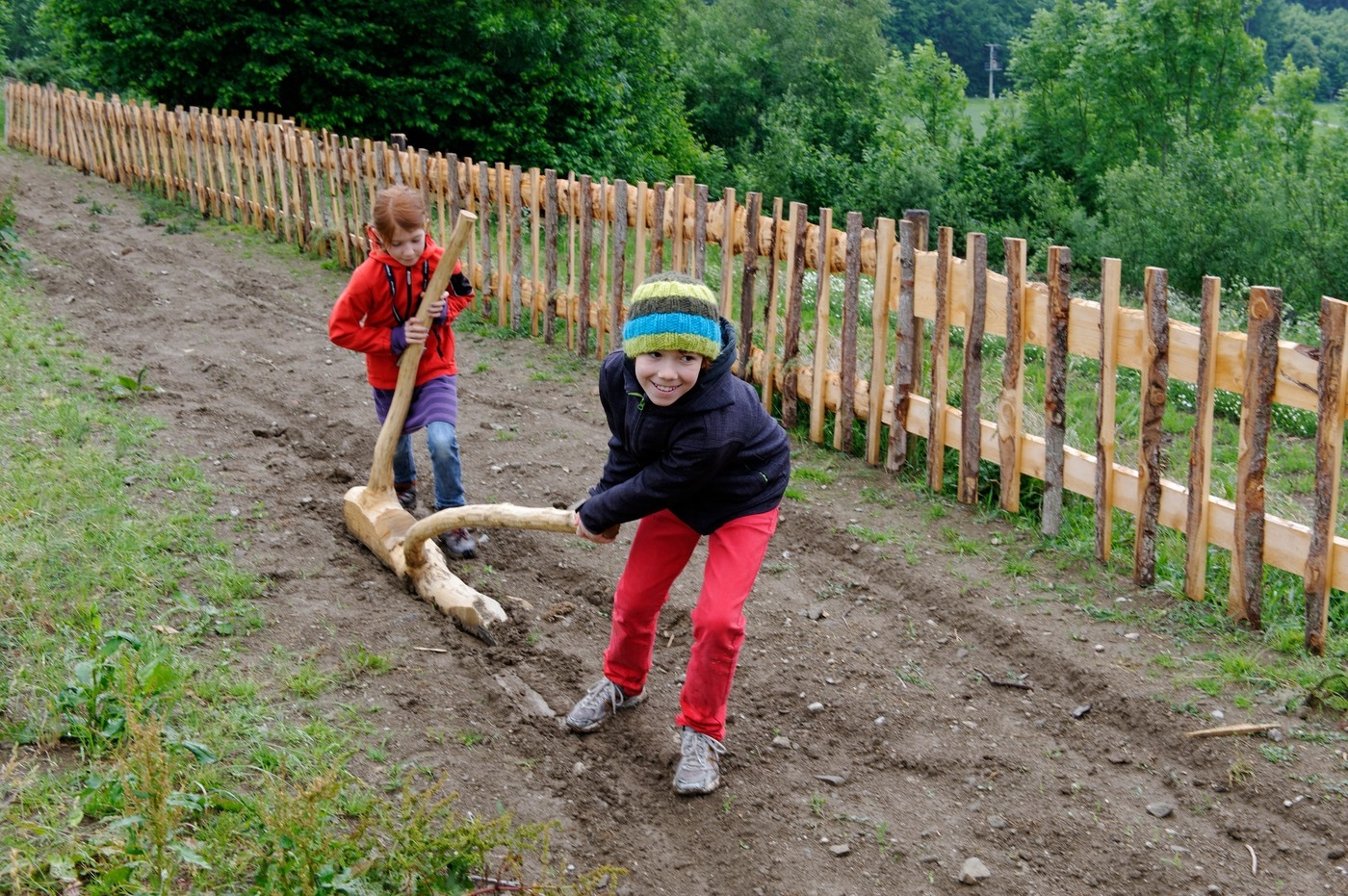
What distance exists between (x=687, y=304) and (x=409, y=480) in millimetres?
2860

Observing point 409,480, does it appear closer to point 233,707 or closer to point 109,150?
Result: point 233,707

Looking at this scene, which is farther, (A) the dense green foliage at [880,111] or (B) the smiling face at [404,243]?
(A) the dense green foliage at [880,111]

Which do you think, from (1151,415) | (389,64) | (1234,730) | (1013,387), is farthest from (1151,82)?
(1234,730)

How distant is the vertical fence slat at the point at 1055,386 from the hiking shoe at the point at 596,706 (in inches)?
99.2

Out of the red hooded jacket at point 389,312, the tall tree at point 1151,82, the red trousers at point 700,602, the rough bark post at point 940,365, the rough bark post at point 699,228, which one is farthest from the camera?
the tall tree at point 1151,82

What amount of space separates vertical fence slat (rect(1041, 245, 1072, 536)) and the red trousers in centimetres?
234

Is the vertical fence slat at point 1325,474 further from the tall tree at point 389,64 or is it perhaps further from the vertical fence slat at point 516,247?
the tall tree at point 389,64

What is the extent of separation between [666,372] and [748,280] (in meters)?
4.31

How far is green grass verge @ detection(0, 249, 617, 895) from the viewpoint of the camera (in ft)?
9.96

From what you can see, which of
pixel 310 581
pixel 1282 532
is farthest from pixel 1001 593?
pixel 310 581

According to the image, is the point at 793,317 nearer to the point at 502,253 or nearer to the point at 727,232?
the point at 727,232

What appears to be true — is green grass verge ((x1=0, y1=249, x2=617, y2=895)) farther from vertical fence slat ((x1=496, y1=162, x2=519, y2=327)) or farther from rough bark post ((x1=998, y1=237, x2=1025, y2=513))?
vertical fence slat ((x1=496, y1=162, x2=519, y2=327))

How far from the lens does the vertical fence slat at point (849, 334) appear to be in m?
6.74

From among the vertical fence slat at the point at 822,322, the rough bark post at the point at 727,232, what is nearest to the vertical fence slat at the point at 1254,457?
the vertical fence slat at the point at 822,322
